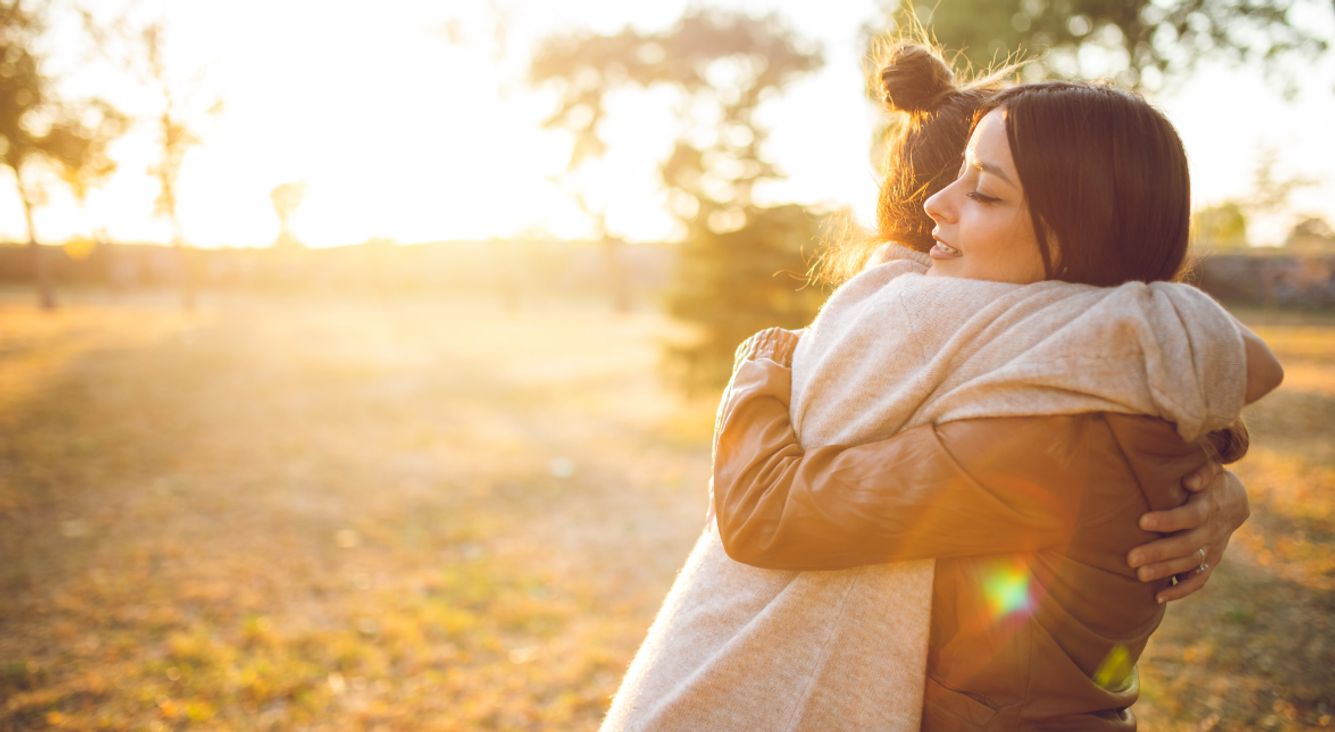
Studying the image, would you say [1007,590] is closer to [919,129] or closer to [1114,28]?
[919,129]

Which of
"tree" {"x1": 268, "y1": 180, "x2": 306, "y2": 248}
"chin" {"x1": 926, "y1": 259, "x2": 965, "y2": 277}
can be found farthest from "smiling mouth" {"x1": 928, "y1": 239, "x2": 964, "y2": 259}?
"tree" {"x1": 268, "y1": 180, "x2": 306, "y2": 248}

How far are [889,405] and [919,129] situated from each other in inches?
33.8

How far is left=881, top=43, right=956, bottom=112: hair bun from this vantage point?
169 centimetres

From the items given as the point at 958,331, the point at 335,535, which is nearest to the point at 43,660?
the point at 335,535

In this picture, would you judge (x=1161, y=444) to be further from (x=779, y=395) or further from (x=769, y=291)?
(x=769, y=291)

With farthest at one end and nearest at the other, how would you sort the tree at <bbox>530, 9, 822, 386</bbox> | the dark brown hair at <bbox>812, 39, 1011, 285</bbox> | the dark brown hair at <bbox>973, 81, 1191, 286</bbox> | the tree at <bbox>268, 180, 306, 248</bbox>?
the tree at <bbox>268, 180, 306, 248</bbox> < the tree at <bbox>530, 9, 822, 386</bbox> < the dark brown hair at <bbox>812, 39, 1011, 285</bbox> < the dark brown hair at <bbox>973, 81, 1191, 286</bbox>

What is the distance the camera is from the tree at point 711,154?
9.45 meters

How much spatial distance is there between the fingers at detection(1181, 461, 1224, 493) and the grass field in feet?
10.3

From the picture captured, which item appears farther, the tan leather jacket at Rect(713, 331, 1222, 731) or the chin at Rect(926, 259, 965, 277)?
the chin at Rect(926, 259, 965, 277)

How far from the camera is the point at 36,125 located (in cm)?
2020

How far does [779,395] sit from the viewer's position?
4.64 ft

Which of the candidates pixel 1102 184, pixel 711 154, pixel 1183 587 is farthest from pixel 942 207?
pixel 711 154

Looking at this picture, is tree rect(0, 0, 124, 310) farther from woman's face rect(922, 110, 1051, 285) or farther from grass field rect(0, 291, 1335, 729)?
woman's face rect(922, 110, 1051, 285)

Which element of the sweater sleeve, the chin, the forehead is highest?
the forehead
